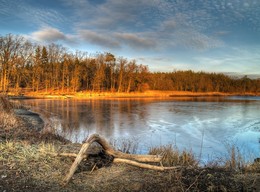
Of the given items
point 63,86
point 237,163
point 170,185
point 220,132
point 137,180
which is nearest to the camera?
point 170,185

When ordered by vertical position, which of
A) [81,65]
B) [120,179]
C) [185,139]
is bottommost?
[185,139]

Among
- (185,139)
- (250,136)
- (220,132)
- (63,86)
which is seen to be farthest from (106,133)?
(63,86)

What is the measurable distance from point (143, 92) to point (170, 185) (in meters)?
69.6

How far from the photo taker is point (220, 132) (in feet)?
54.9

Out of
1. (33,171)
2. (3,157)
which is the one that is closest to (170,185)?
(33,171)

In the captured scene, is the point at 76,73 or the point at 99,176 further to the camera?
the point at 76,73

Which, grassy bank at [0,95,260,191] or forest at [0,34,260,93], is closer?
grassy bank at [0,95,260,191]

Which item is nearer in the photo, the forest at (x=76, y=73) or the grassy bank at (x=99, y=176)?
the grassy bank at (x=99, y=176)

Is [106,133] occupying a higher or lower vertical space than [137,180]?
lower

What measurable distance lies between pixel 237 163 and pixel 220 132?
10.1m

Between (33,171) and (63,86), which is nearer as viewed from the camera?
(33,171)

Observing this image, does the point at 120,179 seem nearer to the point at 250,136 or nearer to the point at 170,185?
the point at 170,185

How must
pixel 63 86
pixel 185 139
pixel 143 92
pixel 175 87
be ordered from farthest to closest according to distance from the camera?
pixel 175 87 → pixel 143 92 → pixel 63 86 → pixel 185 139

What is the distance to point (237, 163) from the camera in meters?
7.16
